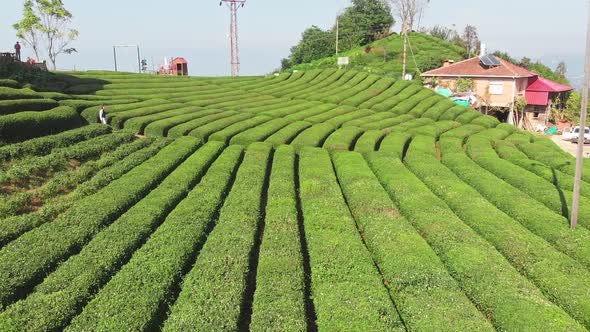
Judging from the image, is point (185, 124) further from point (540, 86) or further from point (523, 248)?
point (540, 86)

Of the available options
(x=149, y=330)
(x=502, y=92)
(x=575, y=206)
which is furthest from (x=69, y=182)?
(x=502, y=92)

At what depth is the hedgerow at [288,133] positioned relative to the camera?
27562 mm

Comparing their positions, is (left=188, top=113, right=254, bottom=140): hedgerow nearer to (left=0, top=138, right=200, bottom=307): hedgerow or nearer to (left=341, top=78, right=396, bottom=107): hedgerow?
(left=0, top=138, right=200, bottom=307): hedgerow

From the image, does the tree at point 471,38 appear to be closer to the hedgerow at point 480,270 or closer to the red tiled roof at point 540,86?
the red tiled roof at point 540,86

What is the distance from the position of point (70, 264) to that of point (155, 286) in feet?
9.13

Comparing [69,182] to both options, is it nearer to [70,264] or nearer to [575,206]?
[70,264]

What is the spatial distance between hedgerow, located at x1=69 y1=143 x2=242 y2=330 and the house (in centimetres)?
4191

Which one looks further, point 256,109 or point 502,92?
point 502,92

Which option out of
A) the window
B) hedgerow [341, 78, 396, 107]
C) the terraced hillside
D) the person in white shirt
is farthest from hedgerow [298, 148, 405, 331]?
the window

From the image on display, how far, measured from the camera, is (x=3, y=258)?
39.4ft

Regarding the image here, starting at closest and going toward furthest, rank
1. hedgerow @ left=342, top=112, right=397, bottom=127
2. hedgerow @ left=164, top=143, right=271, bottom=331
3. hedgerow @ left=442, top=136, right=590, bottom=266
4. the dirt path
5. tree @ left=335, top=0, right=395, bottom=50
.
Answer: hedgerow @ left=164, top=143, right=271, bottom=331 < hedgerow @ left=442, top=136, right=590, bottom=266 < hedgerow @ left=342, top=112, right=397, bottom=127 < the dirt path < tree @ left=335, top=0, right=395, bottom=50

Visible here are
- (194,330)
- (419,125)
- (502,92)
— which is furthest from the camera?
(502,92)

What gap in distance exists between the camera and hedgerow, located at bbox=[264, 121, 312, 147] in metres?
27.6

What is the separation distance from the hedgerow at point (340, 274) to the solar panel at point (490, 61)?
39.8m
